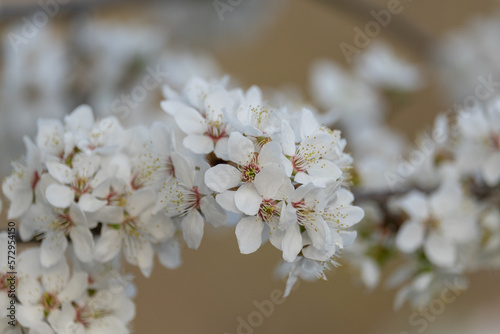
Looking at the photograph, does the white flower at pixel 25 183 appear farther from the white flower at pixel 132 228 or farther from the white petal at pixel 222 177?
the white petal at pixel 222 177

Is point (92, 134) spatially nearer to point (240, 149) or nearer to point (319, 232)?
point (240, 149)

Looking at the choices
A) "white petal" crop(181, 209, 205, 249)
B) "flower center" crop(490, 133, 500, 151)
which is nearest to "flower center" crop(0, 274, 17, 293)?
"white petal" crop(181, 209, 205, 249)

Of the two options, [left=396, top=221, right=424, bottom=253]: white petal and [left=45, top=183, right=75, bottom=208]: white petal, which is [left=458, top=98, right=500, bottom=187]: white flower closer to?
[left=396, top=221, right=424, bottom=253]: white petal

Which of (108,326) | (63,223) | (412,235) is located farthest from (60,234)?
(412,235)

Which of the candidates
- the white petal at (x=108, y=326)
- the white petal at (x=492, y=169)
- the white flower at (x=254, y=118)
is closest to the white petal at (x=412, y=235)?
the white petal at (x=492, y=169)

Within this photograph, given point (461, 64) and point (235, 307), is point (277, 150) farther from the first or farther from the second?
point (235, 307)

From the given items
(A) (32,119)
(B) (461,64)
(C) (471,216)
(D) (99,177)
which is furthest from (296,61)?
(D) (99,177)

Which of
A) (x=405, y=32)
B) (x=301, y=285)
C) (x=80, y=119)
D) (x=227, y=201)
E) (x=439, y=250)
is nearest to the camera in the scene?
(x=227, y=201)
